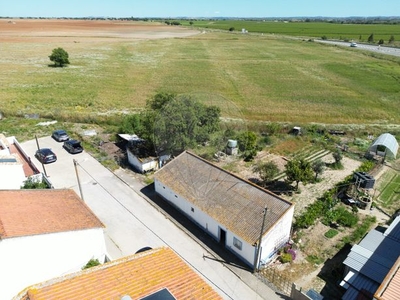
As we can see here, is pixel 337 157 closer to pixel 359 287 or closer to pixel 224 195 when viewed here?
pixel 224 195

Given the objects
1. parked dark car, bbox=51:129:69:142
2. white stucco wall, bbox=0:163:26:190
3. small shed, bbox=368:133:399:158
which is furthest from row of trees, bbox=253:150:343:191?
parked dark car, bbox=51:129:69:142

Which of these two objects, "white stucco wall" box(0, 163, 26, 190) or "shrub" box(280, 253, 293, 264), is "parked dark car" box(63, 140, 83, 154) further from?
"shrub" box(280, 253, 293, 264)

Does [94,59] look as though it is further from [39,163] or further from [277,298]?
[277,298]

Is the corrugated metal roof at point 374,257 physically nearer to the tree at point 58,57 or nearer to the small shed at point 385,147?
the small shed at point 385,147

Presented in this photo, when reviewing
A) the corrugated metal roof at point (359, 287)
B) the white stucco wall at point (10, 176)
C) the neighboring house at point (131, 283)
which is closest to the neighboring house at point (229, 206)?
the corrugated metal roof at point (359, 287)

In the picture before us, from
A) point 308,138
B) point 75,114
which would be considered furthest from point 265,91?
point 75,114

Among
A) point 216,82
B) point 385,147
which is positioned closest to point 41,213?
point 385,147

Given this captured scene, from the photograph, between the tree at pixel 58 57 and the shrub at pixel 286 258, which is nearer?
the shrub at pixel 286 258
